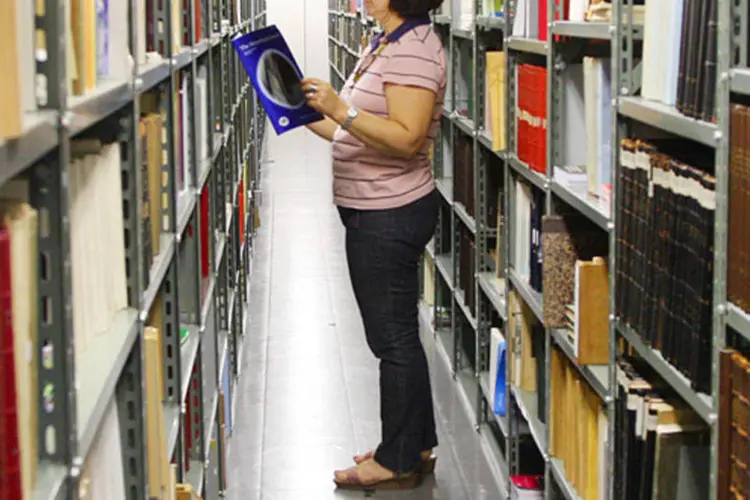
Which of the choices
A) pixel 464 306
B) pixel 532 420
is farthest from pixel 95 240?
pixel 464 306

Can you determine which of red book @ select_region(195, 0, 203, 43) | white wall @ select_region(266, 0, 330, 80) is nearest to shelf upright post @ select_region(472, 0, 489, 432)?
red book @ select_region(195, 0, 203, 43)

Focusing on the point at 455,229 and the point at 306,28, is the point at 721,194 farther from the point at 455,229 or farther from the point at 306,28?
the point at 306,28

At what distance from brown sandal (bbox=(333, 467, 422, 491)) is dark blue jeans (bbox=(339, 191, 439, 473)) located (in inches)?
1.4

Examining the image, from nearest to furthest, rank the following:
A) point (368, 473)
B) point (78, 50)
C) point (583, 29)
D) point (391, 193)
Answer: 1. point (78, 50)
2. point (583, 29)
3. point (391, 193)
4. point (368, 473)

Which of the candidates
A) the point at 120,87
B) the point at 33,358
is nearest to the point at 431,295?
the point at 120,87

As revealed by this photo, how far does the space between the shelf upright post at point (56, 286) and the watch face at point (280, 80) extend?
6.57 ft

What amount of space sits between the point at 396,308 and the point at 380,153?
46 centimetres

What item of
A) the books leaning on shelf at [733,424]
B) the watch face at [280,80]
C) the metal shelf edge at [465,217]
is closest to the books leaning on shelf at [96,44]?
the books leaning on shelf at [733,424]

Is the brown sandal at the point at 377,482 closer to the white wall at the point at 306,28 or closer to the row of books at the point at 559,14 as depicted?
the row of books at the point at 559,14

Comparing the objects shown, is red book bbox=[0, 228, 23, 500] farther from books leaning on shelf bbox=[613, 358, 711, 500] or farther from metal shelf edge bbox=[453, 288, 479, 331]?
metal shelf edge bbox=[453, 288, 479, 331]

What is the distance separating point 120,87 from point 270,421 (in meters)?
2.78

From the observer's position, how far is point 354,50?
10758 mm

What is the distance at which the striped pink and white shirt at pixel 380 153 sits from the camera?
326 cm

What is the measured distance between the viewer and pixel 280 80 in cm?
331
